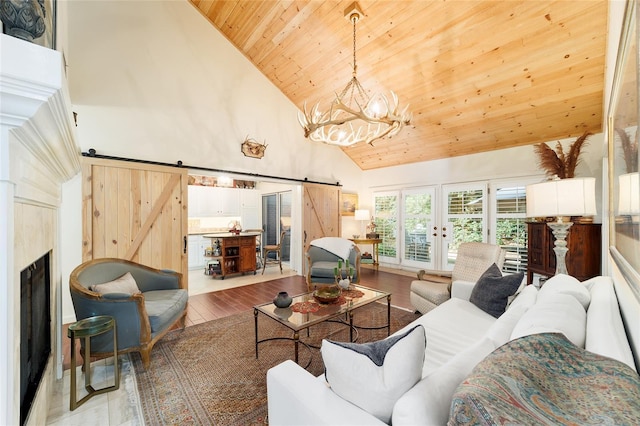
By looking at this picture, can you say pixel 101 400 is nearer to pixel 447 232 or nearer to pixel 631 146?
pixel 631 146

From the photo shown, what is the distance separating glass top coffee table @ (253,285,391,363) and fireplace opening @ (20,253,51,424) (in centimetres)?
136

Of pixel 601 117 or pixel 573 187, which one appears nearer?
pixel 573 187

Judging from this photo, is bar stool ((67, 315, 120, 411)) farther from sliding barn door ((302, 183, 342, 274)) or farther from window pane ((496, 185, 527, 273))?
window pane ((496, 185, 527, 273))

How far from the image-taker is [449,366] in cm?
95

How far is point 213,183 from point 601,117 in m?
7.48

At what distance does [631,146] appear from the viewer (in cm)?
94

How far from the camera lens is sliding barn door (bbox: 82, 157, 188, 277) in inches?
128

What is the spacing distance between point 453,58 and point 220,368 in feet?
14.3

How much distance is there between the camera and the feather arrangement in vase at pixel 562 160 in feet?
11.3

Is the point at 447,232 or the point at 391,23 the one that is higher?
the point at 391,23

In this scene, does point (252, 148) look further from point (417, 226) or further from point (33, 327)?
point (417, 226)

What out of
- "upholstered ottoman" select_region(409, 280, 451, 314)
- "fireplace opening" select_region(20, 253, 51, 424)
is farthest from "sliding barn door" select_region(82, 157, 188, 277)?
"upholstered ottoman" select_region(409, 280, 451, 314)

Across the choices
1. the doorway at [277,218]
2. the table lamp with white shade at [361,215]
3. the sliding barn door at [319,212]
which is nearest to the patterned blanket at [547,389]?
the sliding barn door at [319,212]

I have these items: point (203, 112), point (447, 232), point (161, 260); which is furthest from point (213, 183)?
point (447, 232)
